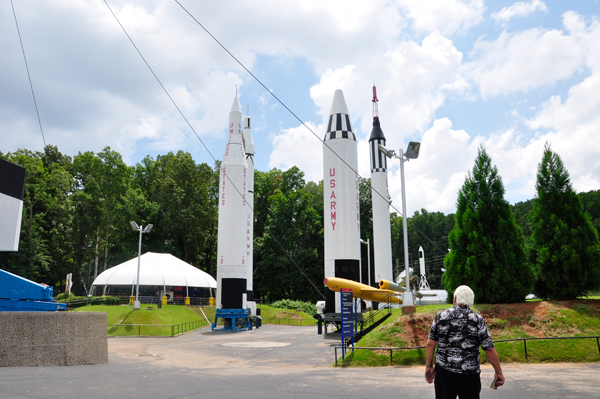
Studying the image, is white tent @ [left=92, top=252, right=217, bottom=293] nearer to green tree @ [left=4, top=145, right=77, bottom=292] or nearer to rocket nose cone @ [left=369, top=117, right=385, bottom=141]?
green tree @ [left=4, top=145, right=77, bottom=292]

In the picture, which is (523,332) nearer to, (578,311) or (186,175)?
(578,311)

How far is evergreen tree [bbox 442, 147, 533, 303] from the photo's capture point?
14945 mm

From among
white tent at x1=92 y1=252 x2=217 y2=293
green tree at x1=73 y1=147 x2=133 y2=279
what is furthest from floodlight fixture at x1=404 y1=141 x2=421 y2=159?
green tree at x1=73 y1=147 x2=133 y2=279

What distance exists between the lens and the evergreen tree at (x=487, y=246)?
1495 cm

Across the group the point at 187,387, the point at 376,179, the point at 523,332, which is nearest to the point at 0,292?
the point at 187,387

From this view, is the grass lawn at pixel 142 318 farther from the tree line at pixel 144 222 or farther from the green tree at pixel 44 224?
the green tree at pixel 44 224

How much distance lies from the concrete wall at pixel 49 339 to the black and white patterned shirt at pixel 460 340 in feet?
33.2

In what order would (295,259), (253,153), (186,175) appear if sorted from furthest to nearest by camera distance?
(186,175)
(295,259)
(253,153)

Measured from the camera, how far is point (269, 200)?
6184cm

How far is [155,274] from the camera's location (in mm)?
38656

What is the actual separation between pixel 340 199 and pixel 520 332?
12.1 meters

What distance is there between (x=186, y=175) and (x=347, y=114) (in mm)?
38958

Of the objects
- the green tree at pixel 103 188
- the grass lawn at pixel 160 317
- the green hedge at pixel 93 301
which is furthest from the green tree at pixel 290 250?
the green hedge at pixel 93 301

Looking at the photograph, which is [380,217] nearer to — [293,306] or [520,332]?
[520,332]
